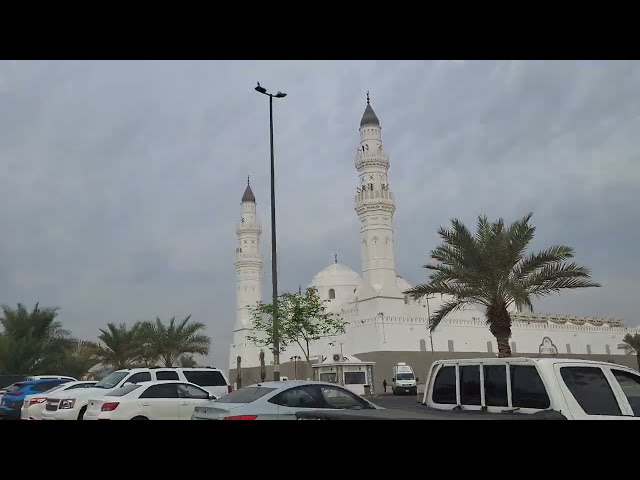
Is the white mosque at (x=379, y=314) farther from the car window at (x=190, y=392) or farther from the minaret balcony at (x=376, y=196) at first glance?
the car window at (x=190, y=392)

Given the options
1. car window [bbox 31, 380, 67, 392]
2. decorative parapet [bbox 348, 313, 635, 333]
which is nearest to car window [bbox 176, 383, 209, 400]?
car window [bbox 31, 380, 67, 392]

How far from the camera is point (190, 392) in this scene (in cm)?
1173

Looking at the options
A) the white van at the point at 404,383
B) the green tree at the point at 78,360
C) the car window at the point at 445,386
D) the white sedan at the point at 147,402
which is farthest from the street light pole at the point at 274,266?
the green tree at the point at 78,360

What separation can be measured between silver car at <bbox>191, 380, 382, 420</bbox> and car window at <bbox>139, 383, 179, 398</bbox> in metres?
2.79

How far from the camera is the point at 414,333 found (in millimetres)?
46281

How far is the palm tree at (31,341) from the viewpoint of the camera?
30656 mm

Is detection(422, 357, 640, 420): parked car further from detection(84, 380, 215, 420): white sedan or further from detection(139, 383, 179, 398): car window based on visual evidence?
detection(139, 383, 179, 398): car window

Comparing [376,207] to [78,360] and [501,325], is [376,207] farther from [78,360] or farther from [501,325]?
[501,325]

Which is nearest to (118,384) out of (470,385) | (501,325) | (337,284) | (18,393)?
(18,393)

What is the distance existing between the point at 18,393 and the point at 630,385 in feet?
49.6

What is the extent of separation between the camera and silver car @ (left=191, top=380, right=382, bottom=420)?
7.96 meters

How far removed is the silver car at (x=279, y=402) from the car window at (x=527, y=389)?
2.07 metres

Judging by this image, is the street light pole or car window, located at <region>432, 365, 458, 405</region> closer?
car window, located at <region>432, 365, 458, 405</region>
